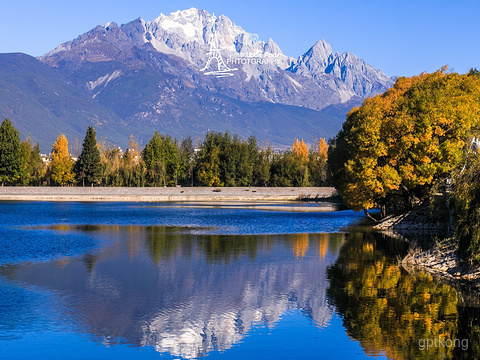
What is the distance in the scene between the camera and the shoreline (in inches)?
4296

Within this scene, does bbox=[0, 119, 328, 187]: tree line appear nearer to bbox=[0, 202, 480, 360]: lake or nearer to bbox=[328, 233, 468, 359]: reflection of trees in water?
A: bbox=[0, 202, 480, 360]: lake

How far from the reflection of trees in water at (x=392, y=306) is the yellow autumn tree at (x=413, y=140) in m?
17.7

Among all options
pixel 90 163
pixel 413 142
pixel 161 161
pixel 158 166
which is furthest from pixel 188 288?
pixel 161 161

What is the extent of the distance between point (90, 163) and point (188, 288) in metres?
97.6

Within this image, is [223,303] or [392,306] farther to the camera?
[223,303]

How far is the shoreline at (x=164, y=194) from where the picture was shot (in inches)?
4296

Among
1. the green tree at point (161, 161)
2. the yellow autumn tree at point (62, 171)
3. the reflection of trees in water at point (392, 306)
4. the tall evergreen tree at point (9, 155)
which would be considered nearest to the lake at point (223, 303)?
the reflection of trees in water at point (392, 306)

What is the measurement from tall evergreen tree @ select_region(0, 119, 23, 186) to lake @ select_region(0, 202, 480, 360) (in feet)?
252

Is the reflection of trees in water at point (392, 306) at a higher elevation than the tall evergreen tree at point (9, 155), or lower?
lower

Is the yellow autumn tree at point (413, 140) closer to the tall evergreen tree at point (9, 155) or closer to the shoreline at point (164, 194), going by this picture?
the shoreline at point (164, 194)

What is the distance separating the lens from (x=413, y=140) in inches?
1930

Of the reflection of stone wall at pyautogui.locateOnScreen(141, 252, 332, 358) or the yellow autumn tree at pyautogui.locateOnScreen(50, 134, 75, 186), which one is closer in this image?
the reflection of stone wall at pyautogui.locateOnScreen(141, 252, 332, 358)

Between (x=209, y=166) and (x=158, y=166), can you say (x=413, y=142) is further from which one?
(x=158, y=166)

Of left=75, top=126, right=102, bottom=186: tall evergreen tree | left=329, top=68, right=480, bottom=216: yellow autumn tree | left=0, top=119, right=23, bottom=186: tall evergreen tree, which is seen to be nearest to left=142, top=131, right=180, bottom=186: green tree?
left=75, top=126, right=102, bottom=186: tall evergreen tree
